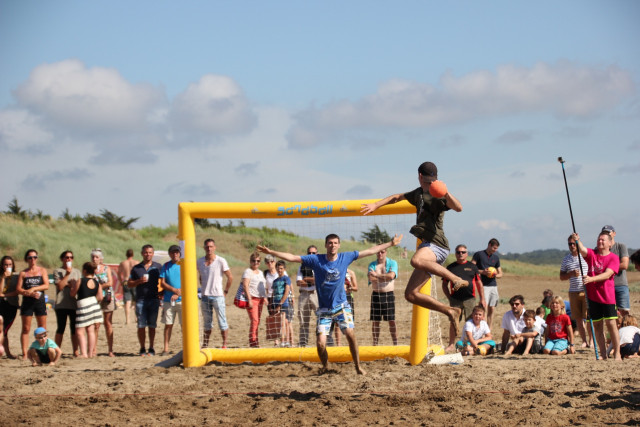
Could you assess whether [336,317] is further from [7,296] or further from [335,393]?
[7,296]

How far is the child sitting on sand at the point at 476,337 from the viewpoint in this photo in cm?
1000

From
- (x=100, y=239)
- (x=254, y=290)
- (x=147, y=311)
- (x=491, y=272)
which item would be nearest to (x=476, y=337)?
(x=491, y=272)

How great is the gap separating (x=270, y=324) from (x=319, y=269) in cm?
315

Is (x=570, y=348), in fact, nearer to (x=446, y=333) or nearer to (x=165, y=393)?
(x=446, y=333)

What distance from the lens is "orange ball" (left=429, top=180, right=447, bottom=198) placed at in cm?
655

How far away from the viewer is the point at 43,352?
32.3 feet

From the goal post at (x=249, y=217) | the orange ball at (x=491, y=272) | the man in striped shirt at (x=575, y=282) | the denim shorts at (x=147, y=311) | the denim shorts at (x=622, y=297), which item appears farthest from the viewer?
the orange ball at (x=491, y=272)

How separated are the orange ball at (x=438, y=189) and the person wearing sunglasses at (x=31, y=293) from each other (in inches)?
271

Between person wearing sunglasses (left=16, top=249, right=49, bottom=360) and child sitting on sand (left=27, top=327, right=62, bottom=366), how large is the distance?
37.6 inches

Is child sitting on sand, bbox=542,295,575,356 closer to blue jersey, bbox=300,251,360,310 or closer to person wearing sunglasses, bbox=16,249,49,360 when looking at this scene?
blue jersey, bbox=300,251,360,310

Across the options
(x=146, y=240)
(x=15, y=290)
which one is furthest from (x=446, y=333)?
(x=146, y=240)

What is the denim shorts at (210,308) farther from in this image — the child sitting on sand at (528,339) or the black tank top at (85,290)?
the child sitting on sand at (528,339)

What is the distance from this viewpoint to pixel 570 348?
9.76 m

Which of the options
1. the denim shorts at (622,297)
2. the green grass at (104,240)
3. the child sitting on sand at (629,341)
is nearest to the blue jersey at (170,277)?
the child sitting on sand at (629,341)
